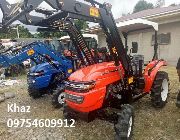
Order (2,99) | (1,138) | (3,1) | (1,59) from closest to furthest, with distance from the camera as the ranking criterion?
(3,1) < (1,138) < (1,59) < (2,99)

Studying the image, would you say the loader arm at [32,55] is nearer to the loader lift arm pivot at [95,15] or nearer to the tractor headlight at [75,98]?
the loader lift arm pivot at [95,15]

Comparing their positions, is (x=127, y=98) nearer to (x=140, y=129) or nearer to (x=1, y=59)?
(x=140, y=129)

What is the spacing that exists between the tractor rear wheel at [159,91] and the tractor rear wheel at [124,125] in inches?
66.3

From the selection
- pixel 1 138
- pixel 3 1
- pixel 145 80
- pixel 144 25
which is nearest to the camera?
pixel 3 1

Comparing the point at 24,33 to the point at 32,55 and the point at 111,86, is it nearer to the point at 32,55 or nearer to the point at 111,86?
the point at 32,55

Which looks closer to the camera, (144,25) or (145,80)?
(145,80)

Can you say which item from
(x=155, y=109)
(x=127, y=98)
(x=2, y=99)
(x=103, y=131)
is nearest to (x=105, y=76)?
(x=127, y=98)

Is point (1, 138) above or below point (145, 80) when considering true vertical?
below

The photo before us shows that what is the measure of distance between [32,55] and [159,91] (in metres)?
4.03

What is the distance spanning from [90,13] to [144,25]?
270 centimetres

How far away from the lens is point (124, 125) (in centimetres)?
456

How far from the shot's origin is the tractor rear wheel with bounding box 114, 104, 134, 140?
4520mm

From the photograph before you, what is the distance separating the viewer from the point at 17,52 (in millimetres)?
7969

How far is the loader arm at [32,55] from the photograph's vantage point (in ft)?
25.9
